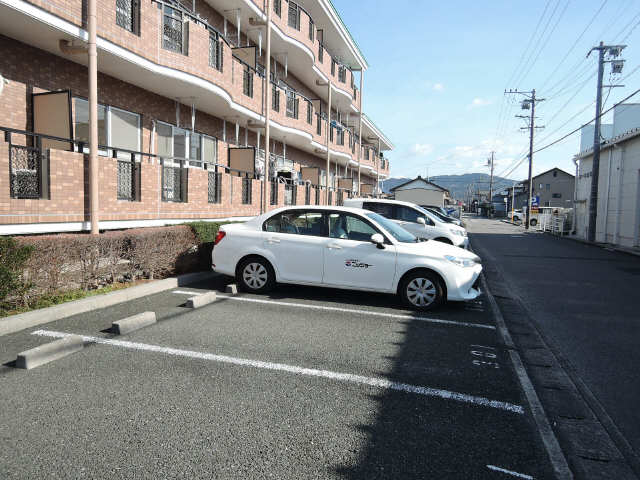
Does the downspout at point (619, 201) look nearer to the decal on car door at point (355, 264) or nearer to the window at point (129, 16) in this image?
the decal on car door at point (355, 264)

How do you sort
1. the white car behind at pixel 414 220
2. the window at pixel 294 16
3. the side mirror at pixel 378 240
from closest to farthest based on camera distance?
the side mirror at pixel 378 240
the white car behind at pixel 414 220
the window at pixel 294 16

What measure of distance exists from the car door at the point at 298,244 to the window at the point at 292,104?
11115mm

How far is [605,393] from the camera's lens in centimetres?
393

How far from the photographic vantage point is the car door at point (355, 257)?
664cm

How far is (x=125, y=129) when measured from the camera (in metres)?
10.2

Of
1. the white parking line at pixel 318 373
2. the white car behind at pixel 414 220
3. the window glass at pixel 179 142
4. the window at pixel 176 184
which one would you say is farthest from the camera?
the white car behind at pixel 414 220

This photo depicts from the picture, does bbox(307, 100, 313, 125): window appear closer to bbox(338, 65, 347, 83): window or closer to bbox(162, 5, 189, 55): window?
bbox(338, 65, 347, 83): window

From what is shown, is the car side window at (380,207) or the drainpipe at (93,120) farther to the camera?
the car side window at (380,207)

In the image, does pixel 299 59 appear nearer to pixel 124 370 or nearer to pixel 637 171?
pixel 637 171

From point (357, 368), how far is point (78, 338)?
2804 millimetres

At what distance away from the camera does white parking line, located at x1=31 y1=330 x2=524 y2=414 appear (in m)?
3.57

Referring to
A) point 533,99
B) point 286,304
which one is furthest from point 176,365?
point 533,99

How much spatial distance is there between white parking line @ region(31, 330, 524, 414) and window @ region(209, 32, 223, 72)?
886 centimetres

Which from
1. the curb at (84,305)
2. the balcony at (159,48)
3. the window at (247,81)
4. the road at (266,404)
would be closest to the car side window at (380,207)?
the balcony at (159,48)
